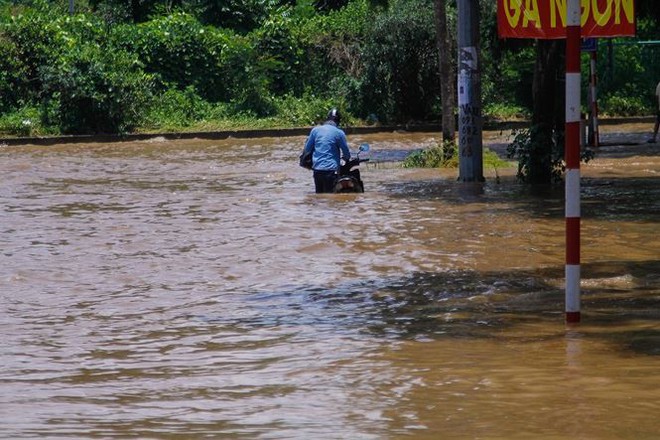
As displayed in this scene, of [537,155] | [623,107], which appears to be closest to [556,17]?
[537,155]

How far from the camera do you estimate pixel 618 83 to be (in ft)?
125

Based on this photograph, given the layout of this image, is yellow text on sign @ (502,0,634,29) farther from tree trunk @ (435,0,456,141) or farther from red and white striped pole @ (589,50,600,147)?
tree trunk @ (435,0,456,141)

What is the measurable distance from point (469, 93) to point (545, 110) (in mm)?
1403

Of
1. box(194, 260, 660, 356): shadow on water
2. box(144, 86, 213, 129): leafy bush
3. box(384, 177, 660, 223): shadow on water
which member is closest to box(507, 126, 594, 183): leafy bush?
box(384, 177, 660, 223): shadow on water

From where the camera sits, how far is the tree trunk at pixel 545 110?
1895cm

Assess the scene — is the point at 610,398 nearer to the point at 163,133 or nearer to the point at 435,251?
the point at 435,251

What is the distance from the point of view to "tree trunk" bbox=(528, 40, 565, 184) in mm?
18953

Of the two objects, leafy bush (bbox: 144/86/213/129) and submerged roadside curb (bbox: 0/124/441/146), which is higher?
leafy bush (bbox: 144/86/213/129)

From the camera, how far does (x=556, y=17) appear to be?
2127 cm

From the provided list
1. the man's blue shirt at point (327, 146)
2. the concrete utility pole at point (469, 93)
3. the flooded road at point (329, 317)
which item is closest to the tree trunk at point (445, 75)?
the concrete utility pole at point (469, 93)

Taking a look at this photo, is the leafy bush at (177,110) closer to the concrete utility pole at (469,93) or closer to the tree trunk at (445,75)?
the tree trunk at (445,75)

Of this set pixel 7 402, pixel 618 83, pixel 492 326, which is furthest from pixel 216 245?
pixel 618 83

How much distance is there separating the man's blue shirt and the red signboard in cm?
422

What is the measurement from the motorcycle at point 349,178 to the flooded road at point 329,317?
1.19 ft
